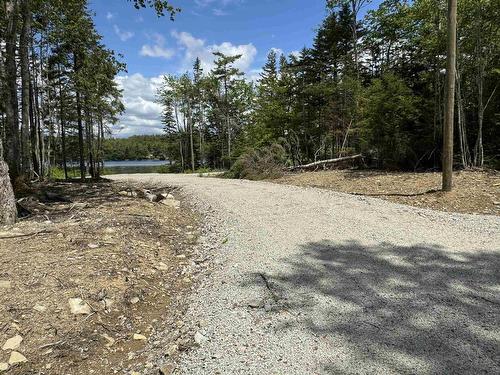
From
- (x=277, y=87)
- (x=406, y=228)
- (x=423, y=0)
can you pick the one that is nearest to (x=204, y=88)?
(x=277, y=87)

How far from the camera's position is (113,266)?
3.70 metres

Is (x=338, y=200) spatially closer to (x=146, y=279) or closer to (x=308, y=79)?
(x=146, y=279)

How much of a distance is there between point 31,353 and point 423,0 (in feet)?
39.4

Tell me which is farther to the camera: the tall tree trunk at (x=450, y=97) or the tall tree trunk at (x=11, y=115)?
the tall tree trunk at (x=11, y=115)

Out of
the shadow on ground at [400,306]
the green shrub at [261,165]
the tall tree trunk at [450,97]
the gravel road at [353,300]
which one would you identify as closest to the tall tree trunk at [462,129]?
the tall tree trunk at [450,97]

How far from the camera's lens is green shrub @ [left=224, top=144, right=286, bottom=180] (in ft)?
46.6

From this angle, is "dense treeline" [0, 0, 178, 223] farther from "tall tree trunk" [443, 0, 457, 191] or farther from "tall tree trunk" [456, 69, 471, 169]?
"tall tree trunk" [456, 69, 471, 169]

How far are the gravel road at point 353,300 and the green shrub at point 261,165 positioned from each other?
27.9ft

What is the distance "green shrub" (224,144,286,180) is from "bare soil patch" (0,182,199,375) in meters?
9.09

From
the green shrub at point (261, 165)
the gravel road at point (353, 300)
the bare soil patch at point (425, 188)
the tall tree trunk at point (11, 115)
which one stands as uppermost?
the tall tree trunk at point (11, 115)

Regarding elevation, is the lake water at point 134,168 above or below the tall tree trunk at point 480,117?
below

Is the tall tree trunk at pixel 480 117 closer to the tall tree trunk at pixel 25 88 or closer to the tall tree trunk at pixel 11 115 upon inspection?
the tall tree trunk at pixel 11 115

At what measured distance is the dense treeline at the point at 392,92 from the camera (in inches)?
390

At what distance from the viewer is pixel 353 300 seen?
3025mm
